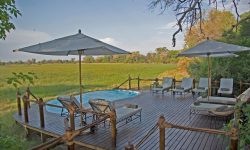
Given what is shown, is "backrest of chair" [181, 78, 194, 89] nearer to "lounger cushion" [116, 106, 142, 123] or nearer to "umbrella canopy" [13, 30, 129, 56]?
"lounger cushion" [116, 106, 142, 123]

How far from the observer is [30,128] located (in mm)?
6168

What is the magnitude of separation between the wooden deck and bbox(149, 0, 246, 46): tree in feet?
9.65

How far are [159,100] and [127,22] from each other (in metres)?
12.9

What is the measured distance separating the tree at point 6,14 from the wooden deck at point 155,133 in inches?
122

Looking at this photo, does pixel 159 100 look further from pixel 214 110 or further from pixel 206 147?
pixel 206 147

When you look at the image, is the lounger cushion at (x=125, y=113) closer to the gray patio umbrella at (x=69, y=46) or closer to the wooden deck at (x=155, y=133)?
the wooden deck at (x=155, y=133)

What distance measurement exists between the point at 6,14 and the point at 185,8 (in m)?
6.81

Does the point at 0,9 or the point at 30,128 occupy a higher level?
the point at 0,9

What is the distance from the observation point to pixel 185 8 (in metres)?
7.77

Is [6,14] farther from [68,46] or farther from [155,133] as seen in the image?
[155,133]

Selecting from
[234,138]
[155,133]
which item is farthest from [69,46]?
[234,138]

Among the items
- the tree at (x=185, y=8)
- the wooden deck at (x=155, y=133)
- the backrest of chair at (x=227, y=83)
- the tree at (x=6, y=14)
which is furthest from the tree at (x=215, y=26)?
the tree at (x=6, y=14)

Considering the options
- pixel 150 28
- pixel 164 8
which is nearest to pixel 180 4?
pixel 164 8

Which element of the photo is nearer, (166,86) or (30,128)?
(30,128)
